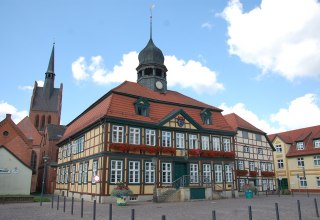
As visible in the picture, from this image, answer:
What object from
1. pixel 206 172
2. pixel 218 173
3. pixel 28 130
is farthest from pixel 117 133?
pixel 28 130

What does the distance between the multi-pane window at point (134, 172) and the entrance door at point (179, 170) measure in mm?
4115


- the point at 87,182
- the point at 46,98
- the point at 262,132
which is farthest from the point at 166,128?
the point at 46,98

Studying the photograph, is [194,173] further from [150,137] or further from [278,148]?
[278,148]

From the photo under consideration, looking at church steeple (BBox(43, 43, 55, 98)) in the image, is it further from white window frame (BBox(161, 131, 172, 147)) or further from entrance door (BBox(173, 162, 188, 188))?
entrance door (BBox(173, 162, 188, 188))

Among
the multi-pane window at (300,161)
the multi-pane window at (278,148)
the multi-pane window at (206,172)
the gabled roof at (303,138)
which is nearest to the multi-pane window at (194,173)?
the multi-pane window at (206,172)

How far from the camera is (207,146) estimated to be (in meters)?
31.5

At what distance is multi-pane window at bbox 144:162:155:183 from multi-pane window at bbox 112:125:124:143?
3433 millimetres

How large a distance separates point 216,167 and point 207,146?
241cm

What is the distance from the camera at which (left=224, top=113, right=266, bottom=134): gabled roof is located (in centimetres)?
4137

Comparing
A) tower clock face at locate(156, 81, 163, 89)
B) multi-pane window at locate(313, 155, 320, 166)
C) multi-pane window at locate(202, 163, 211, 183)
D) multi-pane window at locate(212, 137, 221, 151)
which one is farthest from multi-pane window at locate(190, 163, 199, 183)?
multi-pane window at locate(313, 155, 320, 166)

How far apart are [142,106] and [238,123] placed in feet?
60.8

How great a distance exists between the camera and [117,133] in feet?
85.6

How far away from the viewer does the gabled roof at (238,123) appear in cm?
4137

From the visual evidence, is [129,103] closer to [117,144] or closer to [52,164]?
[117,144]
